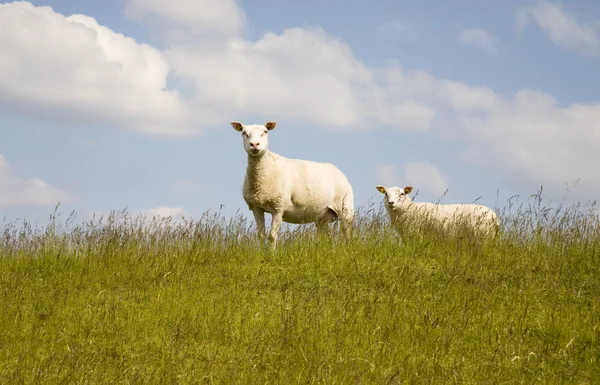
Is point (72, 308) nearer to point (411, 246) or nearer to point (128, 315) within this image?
point (128, 315)

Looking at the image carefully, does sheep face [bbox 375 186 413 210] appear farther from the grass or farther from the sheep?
the grass

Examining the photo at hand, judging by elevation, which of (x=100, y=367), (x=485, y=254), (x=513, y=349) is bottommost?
(x=100, y=367)

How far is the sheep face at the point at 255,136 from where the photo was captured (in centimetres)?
1360

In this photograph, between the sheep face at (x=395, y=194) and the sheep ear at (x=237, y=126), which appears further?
the sheep face at (x=395, y=194)

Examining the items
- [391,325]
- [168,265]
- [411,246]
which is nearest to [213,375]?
[391,325]

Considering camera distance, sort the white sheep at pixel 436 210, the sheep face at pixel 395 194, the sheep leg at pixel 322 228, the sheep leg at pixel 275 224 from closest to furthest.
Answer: the sheep leg at pixel 322 228 → the sheep leg at pixel 275 224 → the white sheep at pixel 436 210 → the sheep face at pixel 395 194

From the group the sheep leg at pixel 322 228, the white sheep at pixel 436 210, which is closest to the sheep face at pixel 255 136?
the sheep leg at pixel 322 228

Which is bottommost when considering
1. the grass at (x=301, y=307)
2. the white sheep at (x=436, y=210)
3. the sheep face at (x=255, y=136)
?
the grass at (x=301, y=307)

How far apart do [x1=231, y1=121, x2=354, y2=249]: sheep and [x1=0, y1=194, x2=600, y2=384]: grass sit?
974 mm

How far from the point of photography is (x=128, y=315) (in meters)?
8.98

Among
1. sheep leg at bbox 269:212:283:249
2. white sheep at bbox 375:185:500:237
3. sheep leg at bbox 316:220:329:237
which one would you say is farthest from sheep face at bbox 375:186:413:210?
sheep leg at bbox 269:212:283:249

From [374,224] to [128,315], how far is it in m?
5.56

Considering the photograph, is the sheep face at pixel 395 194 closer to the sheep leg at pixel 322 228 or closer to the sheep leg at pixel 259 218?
the sheep leg at pixel 322 228

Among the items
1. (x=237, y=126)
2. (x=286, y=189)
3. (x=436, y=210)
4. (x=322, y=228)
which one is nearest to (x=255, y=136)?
(x=237, y=126)
